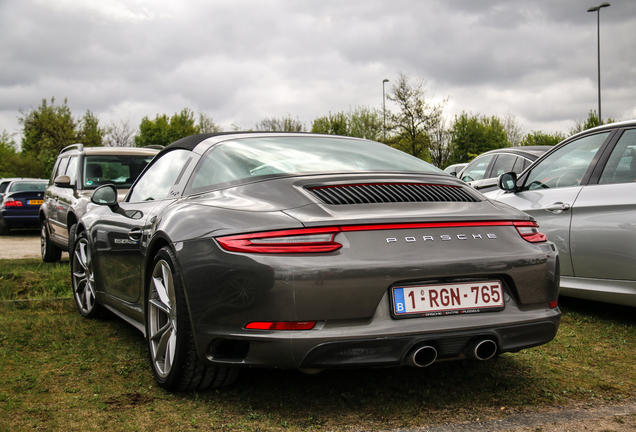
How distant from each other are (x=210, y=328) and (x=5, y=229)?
52.8 ft

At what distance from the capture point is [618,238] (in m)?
4.35

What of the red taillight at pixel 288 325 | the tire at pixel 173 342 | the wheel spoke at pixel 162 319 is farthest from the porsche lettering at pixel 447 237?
the wheel spoke at pixel 162 319

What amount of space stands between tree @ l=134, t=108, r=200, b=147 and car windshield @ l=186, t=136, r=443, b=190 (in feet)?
215

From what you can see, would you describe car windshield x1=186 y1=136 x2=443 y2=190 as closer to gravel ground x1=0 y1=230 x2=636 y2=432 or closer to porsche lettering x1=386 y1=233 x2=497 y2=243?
porsche lettering x1=386 y1=233 x2=497 y2=243

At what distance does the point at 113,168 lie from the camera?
880cm

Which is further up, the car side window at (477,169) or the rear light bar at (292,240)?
the car side window at (477,169)

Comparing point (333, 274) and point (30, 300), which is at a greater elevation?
point (333, 274)

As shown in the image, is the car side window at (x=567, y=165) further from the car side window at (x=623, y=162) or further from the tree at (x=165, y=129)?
the tree at (x=165, y=129)

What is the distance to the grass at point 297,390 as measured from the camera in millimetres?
2709

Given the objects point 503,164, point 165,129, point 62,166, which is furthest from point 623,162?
point 165,129

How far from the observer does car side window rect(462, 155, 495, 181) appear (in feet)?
33.3

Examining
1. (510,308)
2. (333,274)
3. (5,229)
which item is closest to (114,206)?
(333,274)

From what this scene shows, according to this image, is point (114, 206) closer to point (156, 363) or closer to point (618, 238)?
point (156, 363)

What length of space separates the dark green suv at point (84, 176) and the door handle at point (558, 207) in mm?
5350
